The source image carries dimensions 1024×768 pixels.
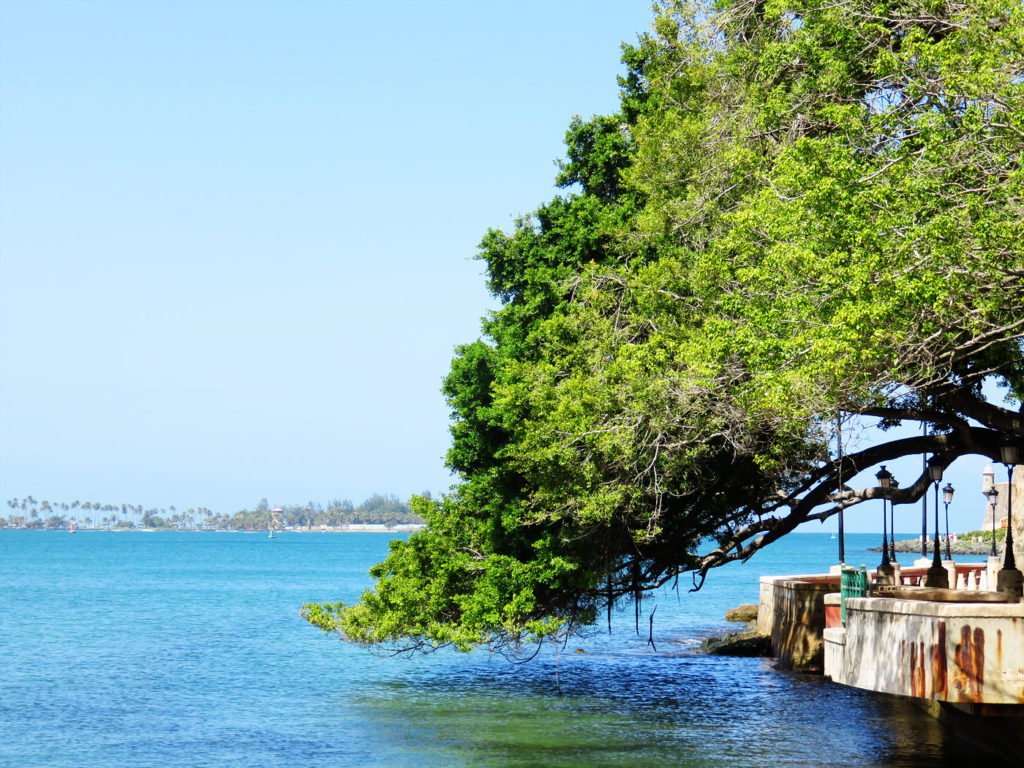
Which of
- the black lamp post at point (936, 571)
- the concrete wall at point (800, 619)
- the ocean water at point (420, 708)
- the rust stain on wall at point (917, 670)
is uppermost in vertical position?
the black lamp post at point (936, 571)

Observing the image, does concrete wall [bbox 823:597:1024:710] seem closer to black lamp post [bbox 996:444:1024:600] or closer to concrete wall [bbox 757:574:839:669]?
black lamp post [bbox 996:444:1024:600]

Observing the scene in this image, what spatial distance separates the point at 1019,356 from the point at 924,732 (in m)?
9.27

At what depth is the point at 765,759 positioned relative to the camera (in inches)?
866

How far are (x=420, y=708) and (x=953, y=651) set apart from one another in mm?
16009

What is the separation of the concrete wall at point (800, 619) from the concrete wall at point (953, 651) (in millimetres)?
15341

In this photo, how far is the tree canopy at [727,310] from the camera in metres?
17.0

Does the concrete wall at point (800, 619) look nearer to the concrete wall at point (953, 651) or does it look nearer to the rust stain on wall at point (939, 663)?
the concrete wall at point (953, 651)

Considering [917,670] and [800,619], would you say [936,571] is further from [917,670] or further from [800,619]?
[800,619]

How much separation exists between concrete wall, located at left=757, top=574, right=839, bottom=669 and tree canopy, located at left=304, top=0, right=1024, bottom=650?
502cm

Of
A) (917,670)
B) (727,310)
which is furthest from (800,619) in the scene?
(917,670)

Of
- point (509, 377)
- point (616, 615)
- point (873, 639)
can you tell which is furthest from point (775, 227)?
point (616, 615)

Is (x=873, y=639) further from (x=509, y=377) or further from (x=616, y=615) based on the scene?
(x=616, y=615)

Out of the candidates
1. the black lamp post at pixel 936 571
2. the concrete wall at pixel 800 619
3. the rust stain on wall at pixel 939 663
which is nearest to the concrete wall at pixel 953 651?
the rust stain on wall at pixel 939 663

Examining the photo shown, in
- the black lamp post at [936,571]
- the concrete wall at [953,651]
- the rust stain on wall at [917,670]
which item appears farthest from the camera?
the black lamp post at [936,571]
